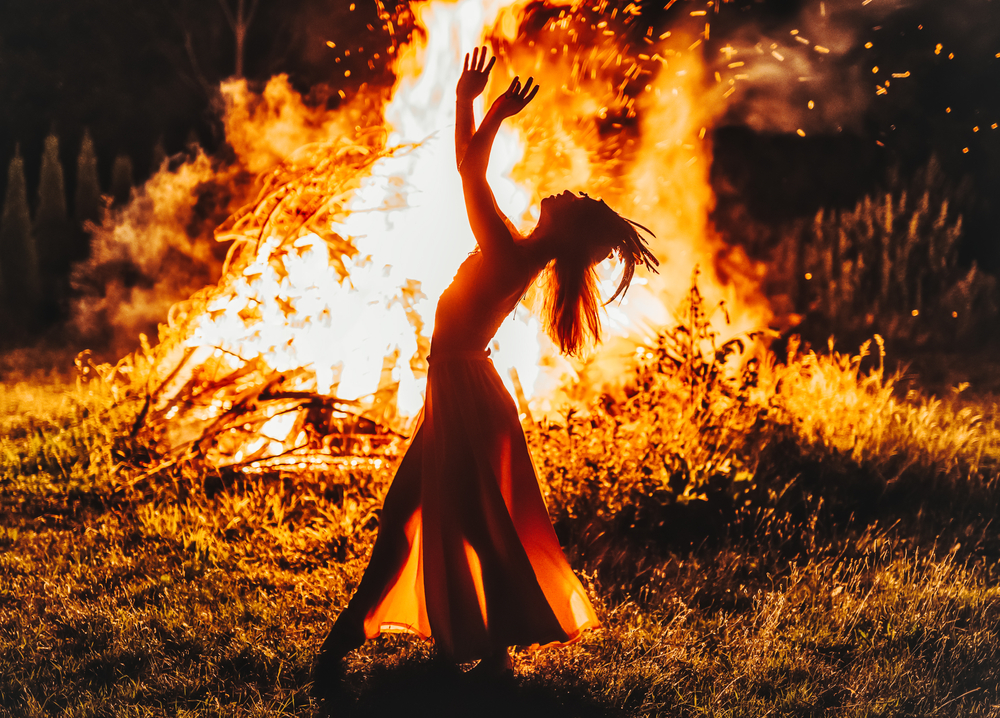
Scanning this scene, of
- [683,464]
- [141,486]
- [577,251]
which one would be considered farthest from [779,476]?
[141,486]

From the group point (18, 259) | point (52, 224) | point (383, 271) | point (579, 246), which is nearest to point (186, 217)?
point (18, 259)

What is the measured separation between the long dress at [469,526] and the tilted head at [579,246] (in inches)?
7.0

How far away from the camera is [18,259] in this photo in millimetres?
8344

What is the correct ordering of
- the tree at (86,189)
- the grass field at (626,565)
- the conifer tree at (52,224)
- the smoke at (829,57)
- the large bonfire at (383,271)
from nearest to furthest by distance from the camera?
the grass field at (626,565)
the large bonfire at (383,271)
the smoke at (829,57)
the conifer tree at (52,224)
the tree at (86,189)

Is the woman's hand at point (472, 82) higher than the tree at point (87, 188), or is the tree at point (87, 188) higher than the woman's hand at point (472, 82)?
the tree at point (87, 188)

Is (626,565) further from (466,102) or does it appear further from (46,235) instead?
(46,235)

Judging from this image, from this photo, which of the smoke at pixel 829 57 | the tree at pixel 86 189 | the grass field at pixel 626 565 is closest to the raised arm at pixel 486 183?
the grass field at pixel 626 565

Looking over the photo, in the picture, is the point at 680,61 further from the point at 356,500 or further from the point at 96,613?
the point at 96,613

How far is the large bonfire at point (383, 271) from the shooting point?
442 cm

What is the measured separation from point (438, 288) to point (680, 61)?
3.15m

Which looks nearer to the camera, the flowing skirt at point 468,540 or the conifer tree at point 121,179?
the flowing skirt at point 468,540

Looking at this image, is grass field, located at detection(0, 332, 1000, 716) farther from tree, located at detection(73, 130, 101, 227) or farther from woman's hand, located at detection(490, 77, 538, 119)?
tree, located at detection(73, 130, 101, 227)

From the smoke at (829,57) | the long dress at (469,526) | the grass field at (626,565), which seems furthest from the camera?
the smoke at (829,57)

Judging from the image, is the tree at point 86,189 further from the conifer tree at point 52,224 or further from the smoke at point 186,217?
the smoke at point 186,217
